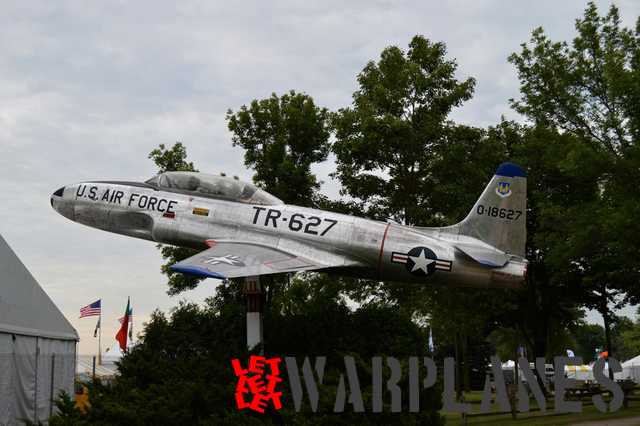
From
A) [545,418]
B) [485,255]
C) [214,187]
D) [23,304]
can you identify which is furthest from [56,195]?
[545,418]

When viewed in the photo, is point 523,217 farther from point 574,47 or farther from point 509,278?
point 574,47

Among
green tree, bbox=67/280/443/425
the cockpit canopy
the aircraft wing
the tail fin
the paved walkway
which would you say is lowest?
the paved walkway

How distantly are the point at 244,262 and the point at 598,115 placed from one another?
1508 cm

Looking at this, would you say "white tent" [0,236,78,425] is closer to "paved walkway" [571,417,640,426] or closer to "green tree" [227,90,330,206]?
"green tree" [227,90,330,206]

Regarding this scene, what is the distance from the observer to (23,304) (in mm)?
16938

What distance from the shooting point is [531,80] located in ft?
82.4

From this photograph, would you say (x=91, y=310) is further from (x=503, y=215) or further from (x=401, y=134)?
(x=503, y=215)

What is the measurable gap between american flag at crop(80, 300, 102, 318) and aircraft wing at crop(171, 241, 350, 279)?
67.2ft

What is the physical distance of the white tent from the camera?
608 inches

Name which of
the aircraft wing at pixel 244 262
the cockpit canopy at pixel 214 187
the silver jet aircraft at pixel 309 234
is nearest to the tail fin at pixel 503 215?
the silver jet aircraft at pixel 309 234

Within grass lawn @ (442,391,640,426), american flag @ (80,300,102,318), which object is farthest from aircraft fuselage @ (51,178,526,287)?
american flag @ (80,300,102,318)

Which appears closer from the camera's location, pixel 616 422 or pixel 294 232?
pixel 294 232

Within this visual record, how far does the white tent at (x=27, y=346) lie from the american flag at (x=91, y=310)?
14299mm

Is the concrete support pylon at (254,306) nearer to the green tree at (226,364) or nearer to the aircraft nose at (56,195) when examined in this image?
the green tree at (226,364)
